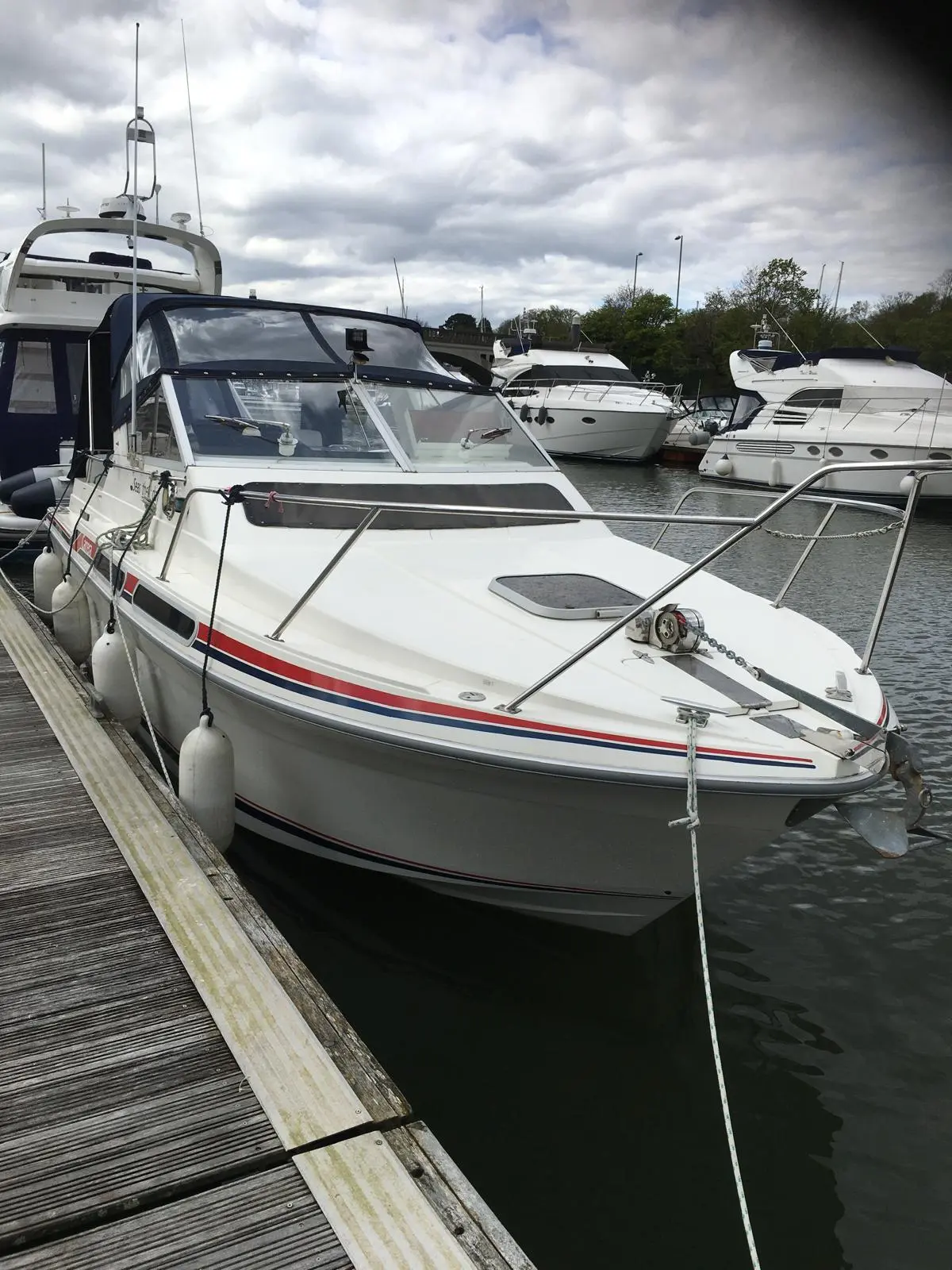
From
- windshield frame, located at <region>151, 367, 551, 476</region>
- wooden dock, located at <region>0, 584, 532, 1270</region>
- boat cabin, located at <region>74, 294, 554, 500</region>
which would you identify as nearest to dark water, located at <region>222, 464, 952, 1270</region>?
wooden dock, located at <region>0, 584, 532, 1270</region>

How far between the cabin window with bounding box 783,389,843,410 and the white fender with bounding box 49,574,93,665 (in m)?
19.7

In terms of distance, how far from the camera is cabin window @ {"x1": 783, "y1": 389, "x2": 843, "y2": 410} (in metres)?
22.0

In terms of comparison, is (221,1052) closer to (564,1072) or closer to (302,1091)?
(302,1091)

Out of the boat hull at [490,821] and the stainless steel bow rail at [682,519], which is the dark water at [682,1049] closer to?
the boat hull at [490,821]

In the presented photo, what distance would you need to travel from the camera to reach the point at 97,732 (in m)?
4.84

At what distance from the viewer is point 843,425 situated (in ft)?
69.3

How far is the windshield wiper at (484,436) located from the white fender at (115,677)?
219cm

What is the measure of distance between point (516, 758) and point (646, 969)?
1.42 meters

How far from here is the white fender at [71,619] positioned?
257 inches

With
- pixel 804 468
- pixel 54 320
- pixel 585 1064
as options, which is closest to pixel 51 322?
pixel 54 320

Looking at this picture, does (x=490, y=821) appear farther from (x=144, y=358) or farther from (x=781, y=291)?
(x=781, y=291)

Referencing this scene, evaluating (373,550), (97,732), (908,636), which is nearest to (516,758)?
(373,550)

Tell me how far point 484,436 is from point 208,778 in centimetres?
261

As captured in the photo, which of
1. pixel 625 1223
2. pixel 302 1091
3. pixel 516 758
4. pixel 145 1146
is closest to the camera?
pixel 145 1146
